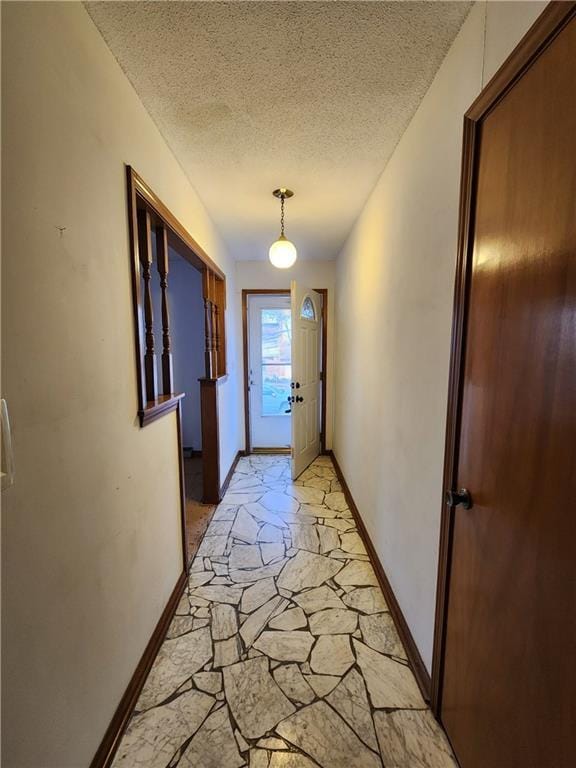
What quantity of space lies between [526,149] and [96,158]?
4.09 ft

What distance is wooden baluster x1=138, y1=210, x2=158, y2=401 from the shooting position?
5.14 feet

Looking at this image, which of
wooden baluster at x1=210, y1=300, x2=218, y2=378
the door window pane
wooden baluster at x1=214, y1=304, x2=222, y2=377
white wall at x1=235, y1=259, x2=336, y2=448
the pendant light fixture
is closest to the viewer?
the pendant light fixture

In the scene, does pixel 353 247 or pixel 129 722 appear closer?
pixel 129 722

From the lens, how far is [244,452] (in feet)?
14.2

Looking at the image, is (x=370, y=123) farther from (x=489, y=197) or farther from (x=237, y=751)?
(x=237, y=751)

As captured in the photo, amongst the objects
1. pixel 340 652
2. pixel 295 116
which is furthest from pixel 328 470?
pixel 295 116

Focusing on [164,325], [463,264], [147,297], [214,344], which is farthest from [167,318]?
[463,264]

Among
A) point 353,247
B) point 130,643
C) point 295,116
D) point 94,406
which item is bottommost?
point 130,643

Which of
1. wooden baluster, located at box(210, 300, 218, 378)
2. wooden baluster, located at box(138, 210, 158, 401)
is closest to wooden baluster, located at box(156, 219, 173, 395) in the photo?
wooden baluster, located at box(138, 210, 158, 401)

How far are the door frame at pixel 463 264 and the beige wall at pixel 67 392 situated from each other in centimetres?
118

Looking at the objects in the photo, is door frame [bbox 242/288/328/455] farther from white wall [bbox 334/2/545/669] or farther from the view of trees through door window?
white wall [bbox 334/2/545/669]

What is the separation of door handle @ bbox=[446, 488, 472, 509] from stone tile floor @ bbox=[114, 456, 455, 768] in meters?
0.88

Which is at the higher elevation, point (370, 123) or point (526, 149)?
point (370, 123)

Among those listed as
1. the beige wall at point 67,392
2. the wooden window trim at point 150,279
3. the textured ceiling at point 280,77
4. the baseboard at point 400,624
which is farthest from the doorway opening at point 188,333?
the beige wall at point 67,392
